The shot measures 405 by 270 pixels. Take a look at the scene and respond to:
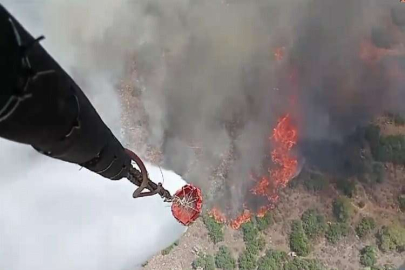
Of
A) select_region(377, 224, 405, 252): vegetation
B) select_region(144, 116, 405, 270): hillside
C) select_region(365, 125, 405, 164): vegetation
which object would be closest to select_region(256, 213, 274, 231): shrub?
select_region(144, 116, 405, 270): hillside

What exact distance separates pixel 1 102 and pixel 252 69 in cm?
1628

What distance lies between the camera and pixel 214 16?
661 inches

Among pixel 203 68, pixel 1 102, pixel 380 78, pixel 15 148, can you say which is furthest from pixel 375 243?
pixel 1 102

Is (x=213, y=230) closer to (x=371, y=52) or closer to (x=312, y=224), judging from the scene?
(x=312, y=224)

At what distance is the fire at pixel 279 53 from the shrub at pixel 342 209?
659 centimetres

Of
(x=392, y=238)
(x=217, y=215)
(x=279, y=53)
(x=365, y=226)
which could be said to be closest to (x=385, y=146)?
(x=365, y=226)

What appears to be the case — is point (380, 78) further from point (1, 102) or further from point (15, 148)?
point (1, 102)

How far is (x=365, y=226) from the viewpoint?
1733cm

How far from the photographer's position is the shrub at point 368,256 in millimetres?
17234

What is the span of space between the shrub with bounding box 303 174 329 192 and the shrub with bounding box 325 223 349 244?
1731 mm

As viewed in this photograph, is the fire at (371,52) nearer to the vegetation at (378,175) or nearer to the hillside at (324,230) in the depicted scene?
the hillside at (324,230)

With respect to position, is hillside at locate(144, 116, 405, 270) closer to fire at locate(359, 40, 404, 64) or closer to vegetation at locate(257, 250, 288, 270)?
vegetation at locate(257, 250, 288, 270)

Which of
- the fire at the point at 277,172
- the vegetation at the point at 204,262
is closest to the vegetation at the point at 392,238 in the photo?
the fire at the point at 277,172

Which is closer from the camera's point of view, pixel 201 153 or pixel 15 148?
pixel 15 148
